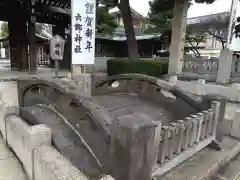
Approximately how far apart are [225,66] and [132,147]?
986 centimetres

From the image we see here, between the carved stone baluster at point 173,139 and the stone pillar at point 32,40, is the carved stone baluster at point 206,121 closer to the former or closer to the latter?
the carved stone baluster at point 173,139

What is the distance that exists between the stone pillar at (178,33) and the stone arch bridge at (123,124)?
791 centimetres

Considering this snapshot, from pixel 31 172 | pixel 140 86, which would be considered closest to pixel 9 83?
pixel 140 86

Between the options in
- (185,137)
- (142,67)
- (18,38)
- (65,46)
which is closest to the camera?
(185,137)

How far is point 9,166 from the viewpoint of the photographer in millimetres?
2719

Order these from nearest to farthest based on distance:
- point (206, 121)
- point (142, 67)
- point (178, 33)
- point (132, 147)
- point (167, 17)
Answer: point (132, 147), point (206, 121), point (178, 33), point (142, 67), point (167, 17)

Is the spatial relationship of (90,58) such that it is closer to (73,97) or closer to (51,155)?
(73,97)

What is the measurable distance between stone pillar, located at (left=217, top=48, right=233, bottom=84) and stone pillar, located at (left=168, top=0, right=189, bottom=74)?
2.13 meters

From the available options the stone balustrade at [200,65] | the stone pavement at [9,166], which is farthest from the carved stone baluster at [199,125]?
the stone balustrade at [200,65]

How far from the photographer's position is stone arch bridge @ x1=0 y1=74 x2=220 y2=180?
71.1 inches

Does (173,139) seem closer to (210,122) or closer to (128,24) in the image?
(210,122)

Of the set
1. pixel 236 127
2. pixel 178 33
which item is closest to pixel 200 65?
pixel 178 33

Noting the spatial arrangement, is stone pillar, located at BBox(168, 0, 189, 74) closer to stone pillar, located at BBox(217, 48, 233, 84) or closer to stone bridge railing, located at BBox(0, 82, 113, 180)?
stone pillar, located at BBox(217, 48, 233, 84)

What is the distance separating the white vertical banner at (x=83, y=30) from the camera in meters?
6.07
